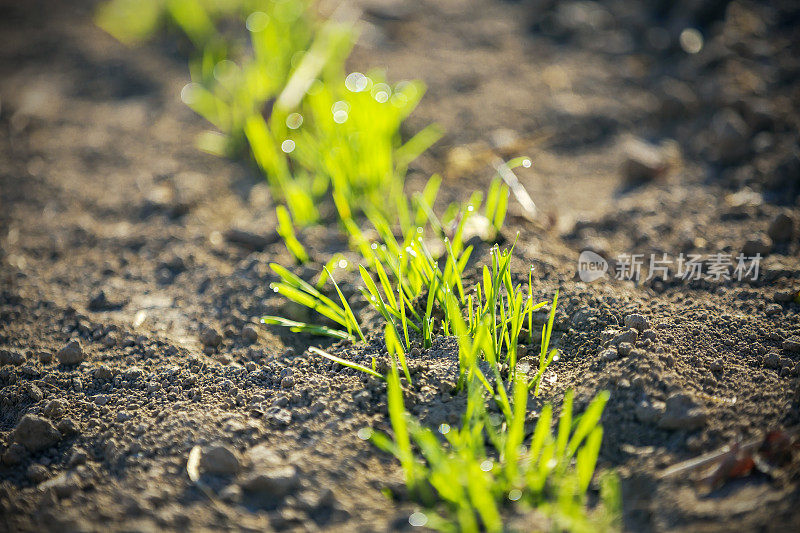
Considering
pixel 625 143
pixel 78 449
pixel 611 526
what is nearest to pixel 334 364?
pixel 78 449

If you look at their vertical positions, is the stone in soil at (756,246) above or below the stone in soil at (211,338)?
above

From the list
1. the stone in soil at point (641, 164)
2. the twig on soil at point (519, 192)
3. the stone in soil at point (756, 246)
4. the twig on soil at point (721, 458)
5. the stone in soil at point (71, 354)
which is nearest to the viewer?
the twig on soil at point (721, 458)

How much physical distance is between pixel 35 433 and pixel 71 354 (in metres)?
0.28

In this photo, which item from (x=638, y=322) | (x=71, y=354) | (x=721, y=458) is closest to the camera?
(x=721, y=458)

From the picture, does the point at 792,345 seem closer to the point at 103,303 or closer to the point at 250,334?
the point at 250,334

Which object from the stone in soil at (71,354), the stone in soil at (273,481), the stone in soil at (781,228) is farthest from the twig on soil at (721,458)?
the stone in soil at (71,354)

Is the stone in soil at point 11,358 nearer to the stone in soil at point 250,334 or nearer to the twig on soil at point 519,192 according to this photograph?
the stone in soil at point 250,334

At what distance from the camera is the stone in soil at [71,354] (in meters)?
1.66

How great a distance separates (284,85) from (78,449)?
1.77 meters

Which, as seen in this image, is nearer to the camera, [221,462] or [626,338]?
[221,462]

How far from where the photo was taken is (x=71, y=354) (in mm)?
1664

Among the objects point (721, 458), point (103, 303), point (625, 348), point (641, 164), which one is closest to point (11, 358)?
point (103, 303)

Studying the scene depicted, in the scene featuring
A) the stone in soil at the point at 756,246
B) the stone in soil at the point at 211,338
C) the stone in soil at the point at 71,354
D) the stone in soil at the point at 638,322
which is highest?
the stone in soil at the point at 756,246

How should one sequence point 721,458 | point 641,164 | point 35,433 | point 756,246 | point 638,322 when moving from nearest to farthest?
point 721,458
point 35,433
point 638,322
point 756,246
point 641,164
